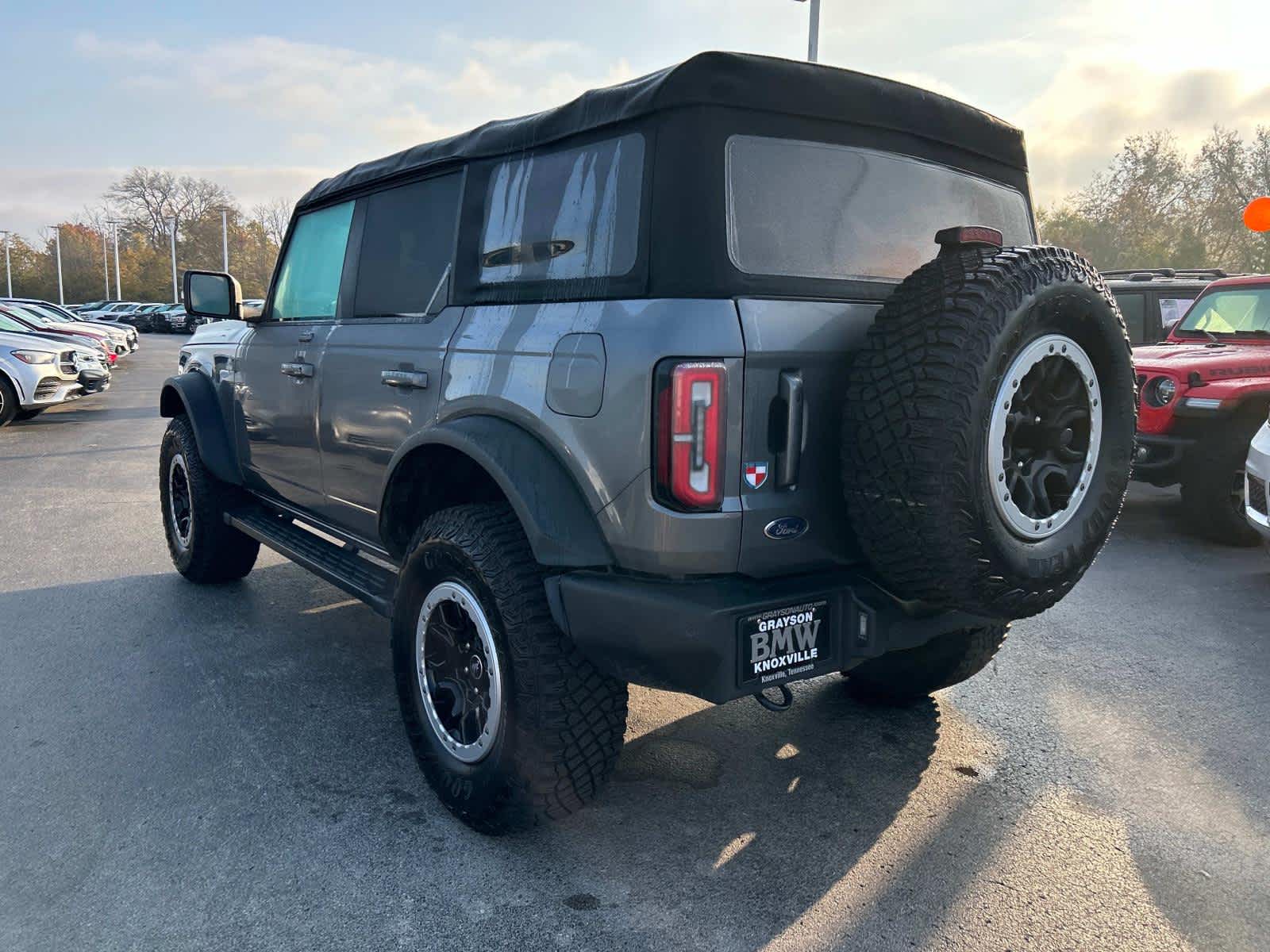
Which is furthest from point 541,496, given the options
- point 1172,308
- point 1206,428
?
point 1172,308

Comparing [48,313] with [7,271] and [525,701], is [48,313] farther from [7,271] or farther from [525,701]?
[7,271]

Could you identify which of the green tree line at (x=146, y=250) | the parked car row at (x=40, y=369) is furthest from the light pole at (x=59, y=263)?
the parked car row at (x=40, y=369)

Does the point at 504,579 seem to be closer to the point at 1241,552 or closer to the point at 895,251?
the point at 895,251

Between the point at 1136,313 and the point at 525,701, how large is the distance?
28.9ft

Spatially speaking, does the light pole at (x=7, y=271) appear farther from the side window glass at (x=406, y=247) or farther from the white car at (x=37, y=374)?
the side window glass at (x=406, y=247)

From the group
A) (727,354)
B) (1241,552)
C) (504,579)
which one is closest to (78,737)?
(504,579)

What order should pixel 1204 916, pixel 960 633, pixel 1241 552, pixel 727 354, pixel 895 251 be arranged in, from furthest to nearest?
pixel 1241 552
pixel 960 633
pixel 895 251
pixel 1204 916
pixel 727 354

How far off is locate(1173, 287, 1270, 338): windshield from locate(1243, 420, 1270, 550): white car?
276 cm

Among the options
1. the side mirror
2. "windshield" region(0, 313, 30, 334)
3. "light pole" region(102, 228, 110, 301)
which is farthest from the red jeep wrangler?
"light pole" region(102, 228, 110, 301)

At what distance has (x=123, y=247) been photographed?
88562 millimetres

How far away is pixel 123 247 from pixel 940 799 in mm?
101367

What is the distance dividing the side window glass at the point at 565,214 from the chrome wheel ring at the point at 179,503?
310 centimetres

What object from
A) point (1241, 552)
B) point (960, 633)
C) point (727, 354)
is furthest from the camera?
point (1241, 552)

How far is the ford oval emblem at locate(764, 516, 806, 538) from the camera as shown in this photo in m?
2.38
